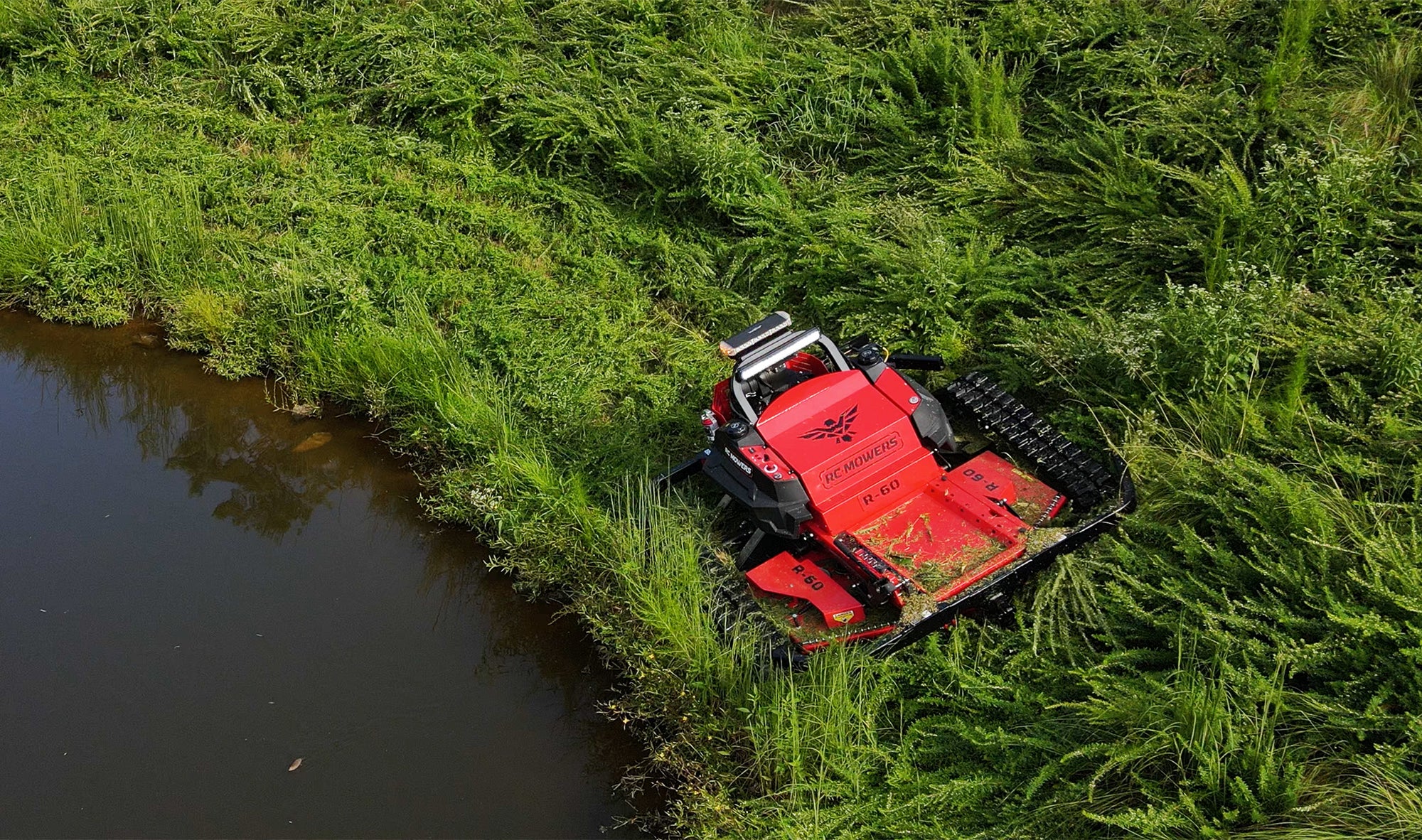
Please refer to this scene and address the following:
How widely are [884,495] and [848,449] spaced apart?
1.00ft

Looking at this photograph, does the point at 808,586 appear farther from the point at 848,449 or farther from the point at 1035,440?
the point at 1035,440

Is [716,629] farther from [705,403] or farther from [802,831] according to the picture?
[705,403]

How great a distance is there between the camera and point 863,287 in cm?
728

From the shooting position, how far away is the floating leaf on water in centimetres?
769

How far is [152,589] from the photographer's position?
6.54m

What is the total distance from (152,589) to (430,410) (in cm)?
196

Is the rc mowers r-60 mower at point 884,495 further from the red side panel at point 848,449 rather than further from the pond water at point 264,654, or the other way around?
the pond water at point 264,654

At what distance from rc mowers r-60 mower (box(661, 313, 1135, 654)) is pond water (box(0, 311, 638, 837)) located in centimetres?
126

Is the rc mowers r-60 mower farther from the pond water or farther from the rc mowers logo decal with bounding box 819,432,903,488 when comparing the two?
the pond water

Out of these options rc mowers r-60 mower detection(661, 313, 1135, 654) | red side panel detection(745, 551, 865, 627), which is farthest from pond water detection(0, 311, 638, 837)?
rc mowers r-60 mower detection(661, 313, 1135, 654)

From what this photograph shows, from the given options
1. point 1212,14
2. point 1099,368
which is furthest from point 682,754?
point 1212,14

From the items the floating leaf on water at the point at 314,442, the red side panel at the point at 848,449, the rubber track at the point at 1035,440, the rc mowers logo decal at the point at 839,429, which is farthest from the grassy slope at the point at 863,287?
the rc mowers logo decal at the point at 839,429

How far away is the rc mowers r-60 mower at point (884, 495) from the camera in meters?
5.29

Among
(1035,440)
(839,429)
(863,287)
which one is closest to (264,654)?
(839,429)
